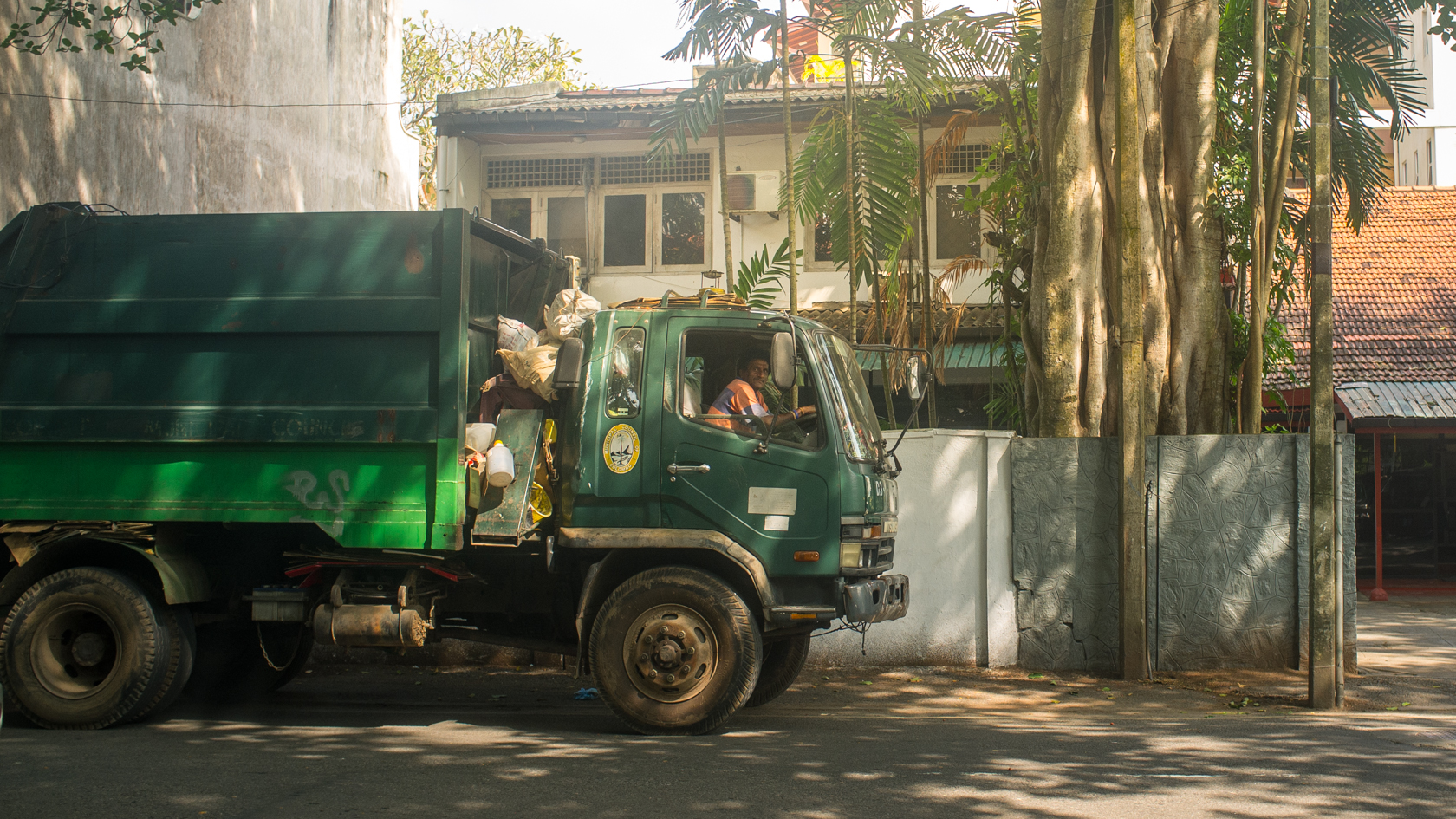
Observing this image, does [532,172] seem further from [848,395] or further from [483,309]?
[848,395]

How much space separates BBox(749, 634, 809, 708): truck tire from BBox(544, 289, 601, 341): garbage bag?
2.33 metres

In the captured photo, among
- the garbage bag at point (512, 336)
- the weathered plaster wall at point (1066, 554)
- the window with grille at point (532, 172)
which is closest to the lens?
the garbage bag at point (512, 336)

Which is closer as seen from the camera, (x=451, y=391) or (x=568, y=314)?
(x=451, y=391)

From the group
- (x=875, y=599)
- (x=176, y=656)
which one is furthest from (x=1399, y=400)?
(x=176, y=656)

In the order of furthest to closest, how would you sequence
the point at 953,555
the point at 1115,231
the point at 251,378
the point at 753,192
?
the point at 753,192, the point at 1115,231, the point at 953,555, the point at 251,378

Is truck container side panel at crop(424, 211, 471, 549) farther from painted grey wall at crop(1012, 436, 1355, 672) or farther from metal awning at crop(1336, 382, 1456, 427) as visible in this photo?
metal awning at crop(1336, 382, 1456, 427)

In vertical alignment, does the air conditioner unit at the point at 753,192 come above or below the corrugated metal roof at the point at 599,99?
below

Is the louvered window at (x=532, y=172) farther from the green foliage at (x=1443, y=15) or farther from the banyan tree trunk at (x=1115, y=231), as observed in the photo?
the green foliage at (x=1443, y=15)

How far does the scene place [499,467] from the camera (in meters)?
6.16

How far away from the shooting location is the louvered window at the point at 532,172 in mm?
16047

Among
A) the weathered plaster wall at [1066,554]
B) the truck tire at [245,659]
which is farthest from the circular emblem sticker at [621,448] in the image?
the weathered plaster wall at [1066,554]

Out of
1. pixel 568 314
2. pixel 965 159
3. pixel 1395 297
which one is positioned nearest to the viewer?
pixel 568 314

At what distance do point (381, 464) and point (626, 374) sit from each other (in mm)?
1422

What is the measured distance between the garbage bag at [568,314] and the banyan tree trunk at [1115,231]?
152 inches
